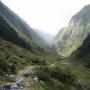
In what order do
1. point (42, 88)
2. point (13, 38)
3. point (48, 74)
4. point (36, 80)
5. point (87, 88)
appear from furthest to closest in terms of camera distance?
point (13, 38), point (87, 88), point (48, 74), point (36, 80), point (42, 88)

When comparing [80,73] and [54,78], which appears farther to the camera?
[80,73]

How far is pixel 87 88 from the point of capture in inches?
1955

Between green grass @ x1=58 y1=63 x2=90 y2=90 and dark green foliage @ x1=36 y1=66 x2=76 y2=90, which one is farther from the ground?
green grass @ x1=58 y1=63 x2=90 y2=90

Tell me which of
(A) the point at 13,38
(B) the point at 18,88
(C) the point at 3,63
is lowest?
(B) the point at 18,88

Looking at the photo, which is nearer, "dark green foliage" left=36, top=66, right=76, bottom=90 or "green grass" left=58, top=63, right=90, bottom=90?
"dark green foliage" left=36, top=66, right=76, bottom=90

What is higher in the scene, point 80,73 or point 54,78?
point 80,73

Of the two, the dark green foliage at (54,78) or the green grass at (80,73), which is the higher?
the green grass at (80,73)

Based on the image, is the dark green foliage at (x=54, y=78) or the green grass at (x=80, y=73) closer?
the dark green foliage at (x=54, y=78)

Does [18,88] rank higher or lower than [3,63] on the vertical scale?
lower

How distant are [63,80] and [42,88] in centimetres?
838

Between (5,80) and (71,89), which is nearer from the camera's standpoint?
(5,80)

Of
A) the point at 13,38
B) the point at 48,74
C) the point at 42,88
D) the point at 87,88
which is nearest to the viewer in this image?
the point at 42,88

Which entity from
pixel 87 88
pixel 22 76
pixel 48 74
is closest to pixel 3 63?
pixel 22 76

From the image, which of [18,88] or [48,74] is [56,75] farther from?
[18,88]
